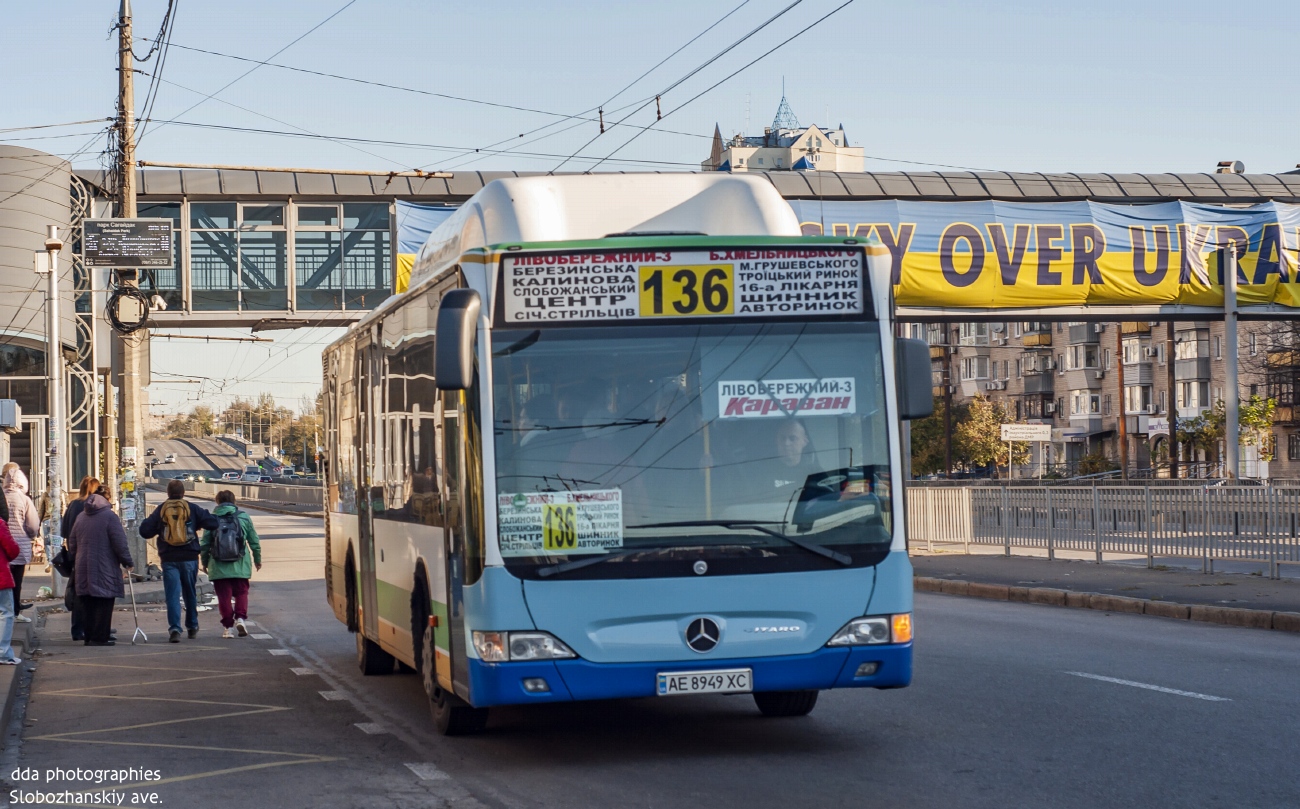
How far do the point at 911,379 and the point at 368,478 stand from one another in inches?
192

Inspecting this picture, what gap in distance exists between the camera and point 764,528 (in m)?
7.91

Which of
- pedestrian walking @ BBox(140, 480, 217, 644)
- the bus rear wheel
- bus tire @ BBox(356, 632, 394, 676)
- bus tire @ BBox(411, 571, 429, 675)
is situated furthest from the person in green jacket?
the bus rear wheel

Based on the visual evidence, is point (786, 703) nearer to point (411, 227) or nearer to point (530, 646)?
point (530, 646)

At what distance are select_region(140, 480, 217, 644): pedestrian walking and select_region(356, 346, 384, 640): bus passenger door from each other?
14.8ft

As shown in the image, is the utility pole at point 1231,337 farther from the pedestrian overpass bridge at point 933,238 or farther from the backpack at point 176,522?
the backpack at point 176,522

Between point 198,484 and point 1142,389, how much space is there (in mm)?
57792

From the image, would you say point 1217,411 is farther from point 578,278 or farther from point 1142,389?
point 578,278

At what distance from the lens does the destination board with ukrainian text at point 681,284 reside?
26.2 feet

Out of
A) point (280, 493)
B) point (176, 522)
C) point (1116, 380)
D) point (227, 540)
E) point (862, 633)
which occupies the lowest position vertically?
point (280, 493)

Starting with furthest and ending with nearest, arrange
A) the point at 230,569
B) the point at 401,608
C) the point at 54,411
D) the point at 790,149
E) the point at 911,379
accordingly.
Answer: the point at 790,149 → the point at 54,411 → the point at 230,569 → the point at 401,608 → the point at 911,379

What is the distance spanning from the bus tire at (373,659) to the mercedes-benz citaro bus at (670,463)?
4188 mm

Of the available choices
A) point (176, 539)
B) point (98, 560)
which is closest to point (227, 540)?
point (176, 539)

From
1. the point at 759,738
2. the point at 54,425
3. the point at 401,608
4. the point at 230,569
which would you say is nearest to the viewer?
the point at 759,738

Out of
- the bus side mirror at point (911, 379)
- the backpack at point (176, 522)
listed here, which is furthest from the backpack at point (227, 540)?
the bus side mirror at point (911, 379)
